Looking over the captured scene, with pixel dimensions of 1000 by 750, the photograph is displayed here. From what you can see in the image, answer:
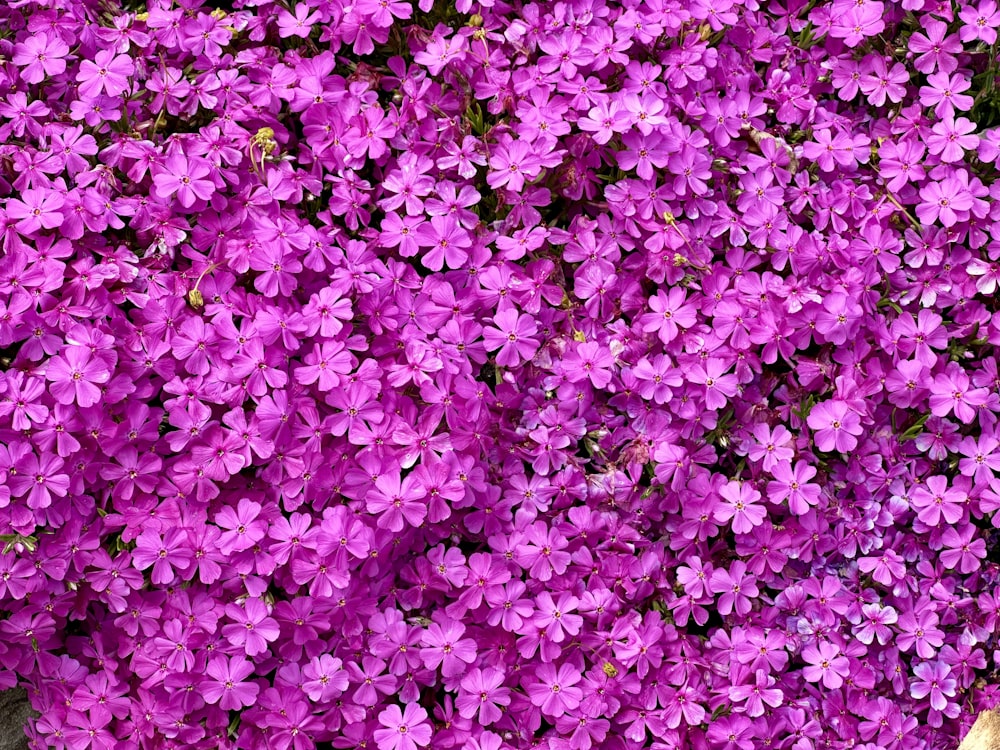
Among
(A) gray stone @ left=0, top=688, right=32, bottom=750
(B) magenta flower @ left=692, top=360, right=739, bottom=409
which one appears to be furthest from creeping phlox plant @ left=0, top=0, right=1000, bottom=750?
(A) gray stone @ left=0, top=688, right=32, bottom=750

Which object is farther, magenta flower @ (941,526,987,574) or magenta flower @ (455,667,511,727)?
magenta flower @ (941,526,987,574)

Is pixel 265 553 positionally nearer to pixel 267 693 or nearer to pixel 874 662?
pixel 267 693

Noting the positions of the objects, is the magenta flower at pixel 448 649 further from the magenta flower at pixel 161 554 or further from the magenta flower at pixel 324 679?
the magenta flower at pixel 161 554

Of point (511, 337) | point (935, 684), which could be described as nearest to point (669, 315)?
point (511, 337)

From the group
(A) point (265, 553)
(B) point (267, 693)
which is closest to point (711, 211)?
(A) point (265, 553)

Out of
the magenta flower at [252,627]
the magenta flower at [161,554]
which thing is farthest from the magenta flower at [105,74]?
the magenta flower at [252,627]

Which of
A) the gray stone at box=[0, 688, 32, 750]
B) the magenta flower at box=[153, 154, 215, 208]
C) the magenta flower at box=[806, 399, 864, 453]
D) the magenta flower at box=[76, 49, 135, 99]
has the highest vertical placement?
the magenta flower at box=[76, 49, 135, 99]

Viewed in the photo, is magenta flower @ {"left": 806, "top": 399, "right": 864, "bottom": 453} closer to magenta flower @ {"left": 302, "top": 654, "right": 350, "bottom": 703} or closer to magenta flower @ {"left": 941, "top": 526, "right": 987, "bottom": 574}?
magenta flower @ {"left": 941, "top": 526, "right": 987, "bottom": 574}
